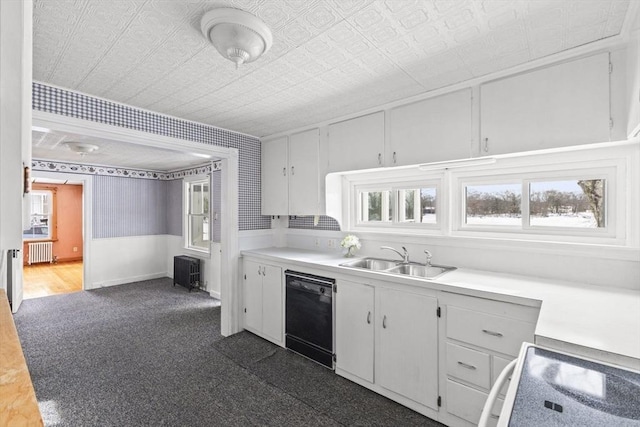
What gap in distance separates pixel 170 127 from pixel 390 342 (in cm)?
270

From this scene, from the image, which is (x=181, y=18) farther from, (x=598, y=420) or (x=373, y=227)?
(x=373, y=227)

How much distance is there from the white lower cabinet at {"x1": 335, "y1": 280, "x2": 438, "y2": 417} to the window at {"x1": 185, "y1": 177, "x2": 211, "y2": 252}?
3.70 metres

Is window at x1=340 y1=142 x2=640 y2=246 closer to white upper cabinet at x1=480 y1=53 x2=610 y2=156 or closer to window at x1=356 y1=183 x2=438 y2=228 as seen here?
window at x1=356 y1=183 x2=438 y2=228

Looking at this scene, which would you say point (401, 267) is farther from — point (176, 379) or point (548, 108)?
point (176, 379)

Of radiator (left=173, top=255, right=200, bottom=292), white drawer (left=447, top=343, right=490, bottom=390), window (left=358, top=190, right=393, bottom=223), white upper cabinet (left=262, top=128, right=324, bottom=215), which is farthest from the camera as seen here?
radiator (left=173, top=255, right=200, bottom=292)

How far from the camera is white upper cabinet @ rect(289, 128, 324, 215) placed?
3.12 meters

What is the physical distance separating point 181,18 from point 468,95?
1.83 meters

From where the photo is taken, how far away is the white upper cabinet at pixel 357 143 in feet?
8.58

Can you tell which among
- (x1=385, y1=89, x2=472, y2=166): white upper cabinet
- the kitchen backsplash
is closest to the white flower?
the kitchen backsplash

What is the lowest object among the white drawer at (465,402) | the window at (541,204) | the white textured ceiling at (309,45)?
the white drawer at (465,402)

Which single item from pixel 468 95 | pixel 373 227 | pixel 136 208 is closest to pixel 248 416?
pixel 373 227

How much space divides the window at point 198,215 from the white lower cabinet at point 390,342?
12.1 feet

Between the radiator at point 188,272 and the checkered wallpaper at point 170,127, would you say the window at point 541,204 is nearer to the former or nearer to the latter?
the checkered wallpaper at point 170,127

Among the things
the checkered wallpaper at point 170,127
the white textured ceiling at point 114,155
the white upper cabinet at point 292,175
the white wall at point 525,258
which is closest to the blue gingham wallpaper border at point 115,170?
the white textured ceiling at point 114,155
